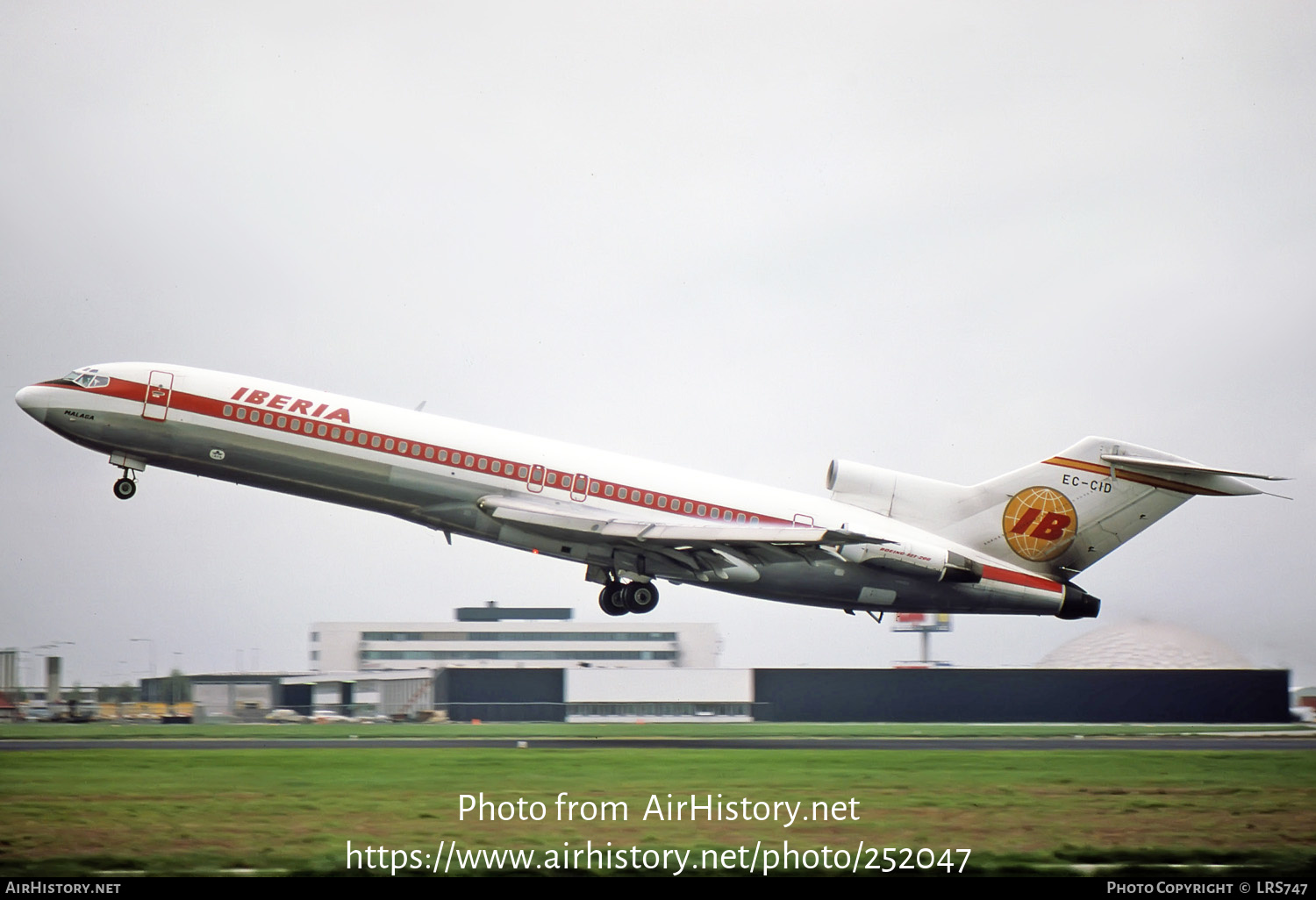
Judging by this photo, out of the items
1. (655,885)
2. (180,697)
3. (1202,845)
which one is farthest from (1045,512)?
(180,697)

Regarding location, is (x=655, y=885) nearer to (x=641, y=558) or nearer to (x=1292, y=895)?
(x=1292, y=895)

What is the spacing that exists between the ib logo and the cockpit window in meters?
23.2

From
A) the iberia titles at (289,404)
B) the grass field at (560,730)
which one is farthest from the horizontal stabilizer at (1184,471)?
the iberia titles at (289,404)

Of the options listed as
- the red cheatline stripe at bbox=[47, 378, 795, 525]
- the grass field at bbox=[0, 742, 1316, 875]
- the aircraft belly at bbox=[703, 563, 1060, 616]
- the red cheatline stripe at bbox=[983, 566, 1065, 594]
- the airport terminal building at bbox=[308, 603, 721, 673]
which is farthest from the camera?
the airport terminal building at bbox=[308, 603, 721, 673]

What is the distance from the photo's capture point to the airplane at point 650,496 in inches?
1196

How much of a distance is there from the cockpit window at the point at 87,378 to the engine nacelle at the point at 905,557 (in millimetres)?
18787

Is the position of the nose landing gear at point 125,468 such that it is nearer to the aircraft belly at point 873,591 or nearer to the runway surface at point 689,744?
the runway surface at point 689,744

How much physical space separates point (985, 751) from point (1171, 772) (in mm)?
5071

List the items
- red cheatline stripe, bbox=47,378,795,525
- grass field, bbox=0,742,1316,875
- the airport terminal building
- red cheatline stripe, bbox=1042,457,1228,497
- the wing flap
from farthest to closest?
the airport terminal building → red cheatline stripe, bbox=1042,457,1228,497 → the wing flap → red cheatline stripe, bbox=47,378,795,525 → grass field, bbox=0,742,1316,875

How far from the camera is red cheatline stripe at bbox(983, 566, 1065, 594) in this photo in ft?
109

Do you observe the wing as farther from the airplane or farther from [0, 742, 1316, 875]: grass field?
[0, 742, 1316, 875]: grass field

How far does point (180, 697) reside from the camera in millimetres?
43938

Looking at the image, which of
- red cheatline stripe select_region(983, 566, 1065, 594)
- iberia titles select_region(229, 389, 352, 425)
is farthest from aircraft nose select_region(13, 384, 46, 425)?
red cheatline stripe select_region(983, 566, 1065, 594)

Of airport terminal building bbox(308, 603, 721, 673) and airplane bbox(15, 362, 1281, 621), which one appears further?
airport terminal building bbox(308, 603, 721, 673)
